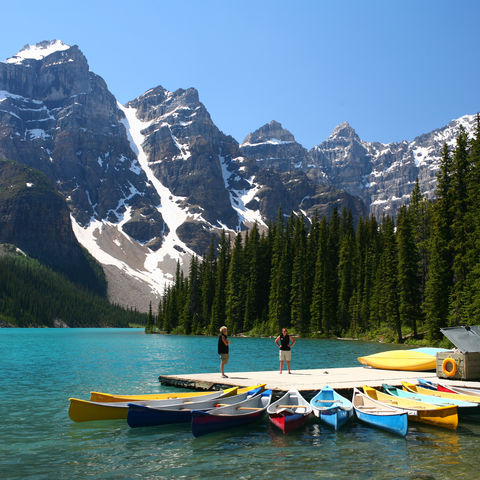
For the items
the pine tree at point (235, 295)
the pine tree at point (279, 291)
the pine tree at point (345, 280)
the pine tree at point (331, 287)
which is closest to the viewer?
the pine tree at point (331, 287)

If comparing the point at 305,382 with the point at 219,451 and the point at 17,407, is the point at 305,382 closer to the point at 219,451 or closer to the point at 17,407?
the point at 219,451

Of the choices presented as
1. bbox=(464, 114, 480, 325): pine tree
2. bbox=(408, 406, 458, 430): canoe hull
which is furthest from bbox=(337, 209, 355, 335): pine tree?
bbox=(408, 406, 458, 430): canoe hull

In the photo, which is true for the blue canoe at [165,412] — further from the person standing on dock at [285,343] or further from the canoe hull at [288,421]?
the person standing on dock at [285,343]

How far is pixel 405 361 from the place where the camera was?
28.9 m

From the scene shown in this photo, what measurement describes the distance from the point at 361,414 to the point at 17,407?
14.3 meters

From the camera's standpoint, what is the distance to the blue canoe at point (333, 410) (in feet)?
56.8

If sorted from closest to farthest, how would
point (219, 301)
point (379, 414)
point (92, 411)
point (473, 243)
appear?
point (379, 414) < point (92, 411) < point (473, 243) < point (219, 301)

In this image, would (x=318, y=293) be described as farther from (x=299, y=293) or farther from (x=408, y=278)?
(x=408, y=278)

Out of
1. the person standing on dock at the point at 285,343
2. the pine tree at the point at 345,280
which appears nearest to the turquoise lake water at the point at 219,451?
the person standing on dock at the point at 285,343

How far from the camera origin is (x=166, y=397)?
20.0m

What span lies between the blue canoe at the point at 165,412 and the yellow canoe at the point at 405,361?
46.6 ft

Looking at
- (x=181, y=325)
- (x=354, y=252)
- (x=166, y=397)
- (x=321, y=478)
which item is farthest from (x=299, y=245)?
(x=321, y=478)

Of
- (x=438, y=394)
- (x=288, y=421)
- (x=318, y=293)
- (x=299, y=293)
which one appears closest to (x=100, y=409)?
(x=288, y=421)

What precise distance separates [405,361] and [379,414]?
12958 mm
